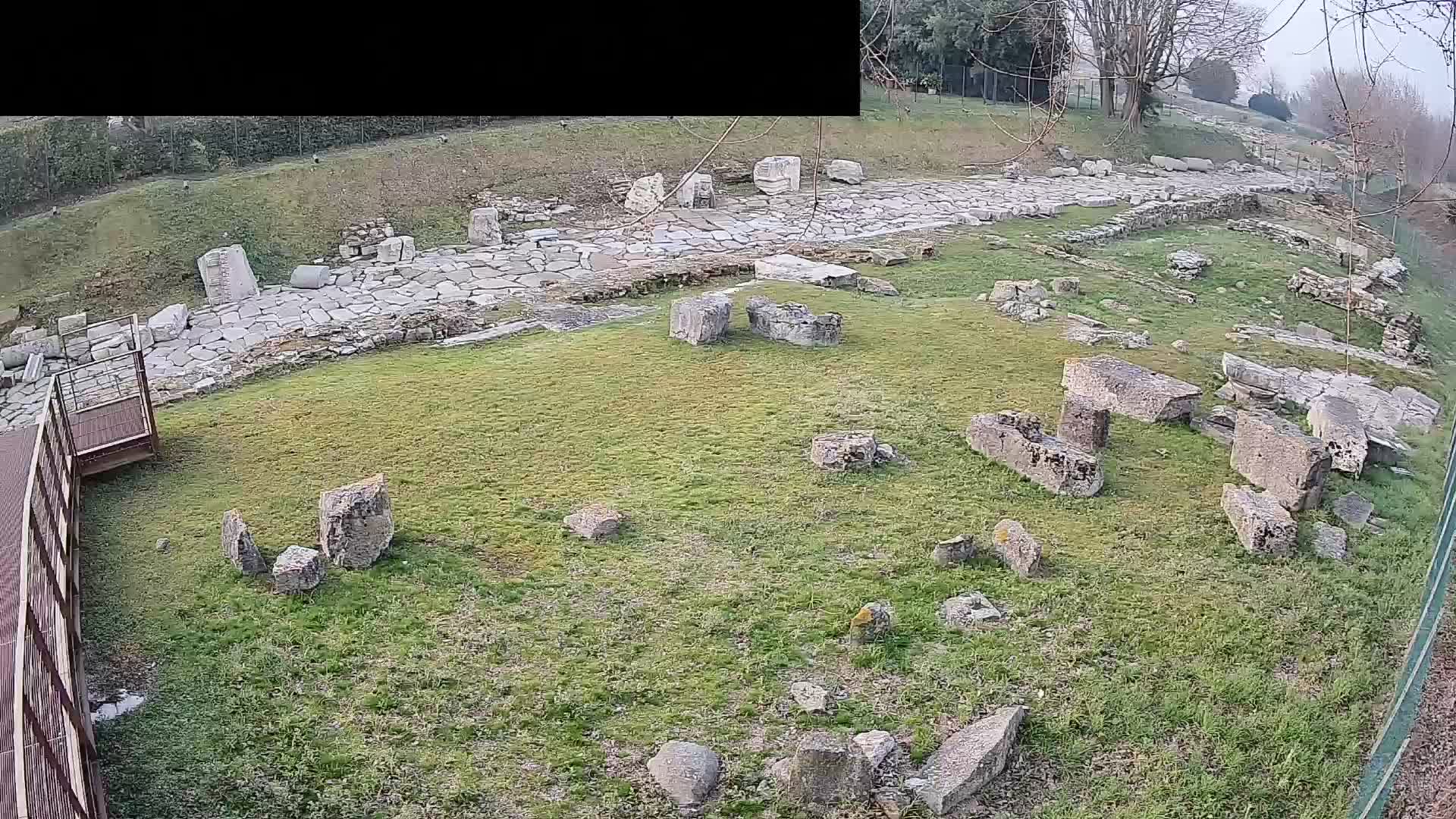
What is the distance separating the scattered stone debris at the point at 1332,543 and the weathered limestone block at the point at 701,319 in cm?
429

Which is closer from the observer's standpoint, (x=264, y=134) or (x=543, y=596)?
(x=543, y=596)

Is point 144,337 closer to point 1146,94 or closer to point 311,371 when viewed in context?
point 311,371

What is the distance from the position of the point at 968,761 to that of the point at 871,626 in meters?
0.90

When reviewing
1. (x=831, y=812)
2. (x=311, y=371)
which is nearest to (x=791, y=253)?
(x=311, y=371)

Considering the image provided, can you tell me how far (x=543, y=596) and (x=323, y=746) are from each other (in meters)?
1.28

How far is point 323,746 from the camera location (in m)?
4.28

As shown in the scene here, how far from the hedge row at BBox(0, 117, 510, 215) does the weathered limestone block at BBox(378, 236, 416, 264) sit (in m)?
1.27

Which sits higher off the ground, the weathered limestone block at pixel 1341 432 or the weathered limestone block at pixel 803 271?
the weathered limestone block at pixel 803 271

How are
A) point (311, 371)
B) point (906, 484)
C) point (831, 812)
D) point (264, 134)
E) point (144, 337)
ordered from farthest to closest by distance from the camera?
point (264, 134), point (144, 337), point (311, 371), point (906, 484), point (831, 812)

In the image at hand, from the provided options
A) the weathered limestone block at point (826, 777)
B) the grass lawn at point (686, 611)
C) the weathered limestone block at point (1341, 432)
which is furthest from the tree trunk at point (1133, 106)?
the weathered limestone block at point (826, 777)

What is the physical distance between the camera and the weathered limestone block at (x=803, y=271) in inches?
402

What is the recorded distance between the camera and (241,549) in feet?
17.6

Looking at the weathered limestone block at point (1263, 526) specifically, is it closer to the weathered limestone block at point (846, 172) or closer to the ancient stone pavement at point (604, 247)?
the ancient stone pavement at point (604, 247)

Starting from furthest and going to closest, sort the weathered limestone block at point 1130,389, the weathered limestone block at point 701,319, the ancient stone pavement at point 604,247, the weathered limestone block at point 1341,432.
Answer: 1. the ancient stone pavement at point 604,247
2. the weathered limestone block at point 701,319
3. the weathered limestone block at point 1130,389
4. the weathered limestone block at point 1341,432
